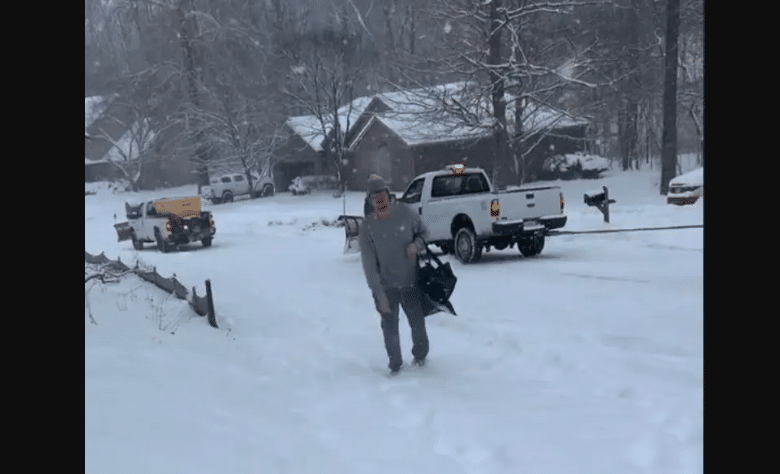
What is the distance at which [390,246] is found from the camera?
7.01 metres

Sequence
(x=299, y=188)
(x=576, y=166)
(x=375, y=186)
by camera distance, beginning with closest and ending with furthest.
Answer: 1. (x=375, y=186)
2. (x=576, y=166)
3. (x=299, y=188)

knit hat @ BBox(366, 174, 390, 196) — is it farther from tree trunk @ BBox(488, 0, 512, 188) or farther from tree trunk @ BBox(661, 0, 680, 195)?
tree trunk @ BBox(661, 0, 680, 195)

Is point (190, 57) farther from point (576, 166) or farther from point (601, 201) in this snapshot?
point (601, 201)

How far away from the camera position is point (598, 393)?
6.25m

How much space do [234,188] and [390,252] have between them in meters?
41.2

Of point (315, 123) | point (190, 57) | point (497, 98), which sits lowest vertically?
point (497, 98)

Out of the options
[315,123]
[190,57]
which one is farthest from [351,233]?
[315,123]

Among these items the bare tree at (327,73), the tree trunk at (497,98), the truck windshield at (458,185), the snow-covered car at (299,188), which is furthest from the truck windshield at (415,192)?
the snow-covered car at (299,188)

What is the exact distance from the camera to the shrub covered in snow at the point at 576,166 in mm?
40250

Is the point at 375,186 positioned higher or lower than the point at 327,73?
lower

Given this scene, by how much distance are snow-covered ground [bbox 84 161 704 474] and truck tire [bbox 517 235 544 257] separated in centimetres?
126

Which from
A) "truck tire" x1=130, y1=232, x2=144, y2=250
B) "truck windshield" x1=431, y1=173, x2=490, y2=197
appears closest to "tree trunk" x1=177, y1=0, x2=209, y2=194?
"truck tire" x1=130, y1=232, x2=144, y2=250
